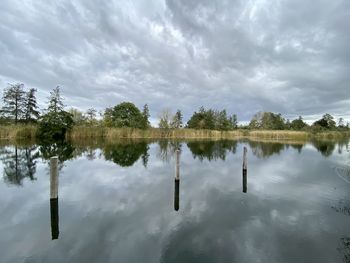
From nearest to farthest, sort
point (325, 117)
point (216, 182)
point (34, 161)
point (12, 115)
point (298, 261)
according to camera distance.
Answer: point (298, 261)
point (216, 182)
point (34, 161)
point (12, 115)
point (325, 117)

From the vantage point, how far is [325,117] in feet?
239

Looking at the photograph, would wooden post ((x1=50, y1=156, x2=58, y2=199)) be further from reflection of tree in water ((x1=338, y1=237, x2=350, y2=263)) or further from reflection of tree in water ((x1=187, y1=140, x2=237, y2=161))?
reflection of tree in water ((x1=187, y1=140, x2=237, y2=161))

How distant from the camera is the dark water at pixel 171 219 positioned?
4516mm

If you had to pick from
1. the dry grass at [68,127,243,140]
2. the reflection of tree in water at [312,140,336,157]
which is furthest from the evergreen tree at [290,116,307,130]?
the reflection of tree in water at [312,140,336,157]

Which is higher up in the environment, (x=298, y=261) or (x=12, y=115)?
(x=12, y=115)

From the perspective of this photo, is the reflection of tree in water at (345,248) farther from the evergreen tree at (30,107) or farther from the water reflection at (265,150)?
the evergreen tree at (30,107)

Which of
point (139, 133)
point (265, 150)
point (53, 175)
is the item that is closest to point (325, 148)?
point (265, 150)

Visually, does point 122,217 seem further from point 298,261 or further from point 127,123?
point 127,123

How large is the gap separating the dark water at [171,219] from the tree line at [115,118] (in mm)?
23301

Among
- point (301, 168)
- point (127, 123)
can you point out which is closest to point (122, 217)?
point (301, 168)

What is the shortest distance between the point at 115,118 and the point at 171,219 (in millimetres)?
52397

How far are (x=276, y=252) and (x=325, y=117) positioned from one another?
82110 mm

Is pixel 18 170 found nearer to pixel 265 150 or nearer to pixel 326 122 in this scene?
pixel 265 150

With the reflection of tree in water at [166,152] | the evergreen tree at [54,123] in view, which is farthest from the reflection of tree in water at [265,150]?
the evergreen tree at [54,123]
